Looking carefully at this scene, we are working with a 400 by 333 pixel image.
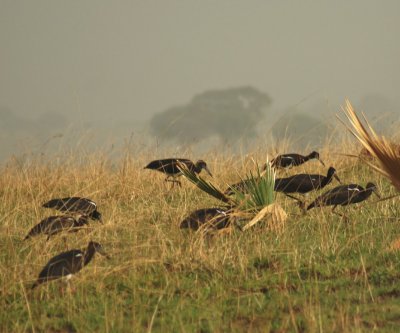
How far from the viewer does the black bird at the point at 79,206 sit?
8.90 metres

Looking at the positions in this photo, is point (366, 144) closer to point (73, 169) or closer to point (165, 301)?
point (165, 301)

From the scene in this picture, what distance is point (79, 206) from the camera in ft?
29.5

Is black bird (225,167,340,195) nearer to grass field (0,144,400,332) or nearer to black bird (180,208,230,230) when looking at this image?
grass field (0,144,400,332)

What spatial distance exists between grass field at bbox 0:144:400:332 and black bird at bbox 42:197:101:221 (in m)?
0.26

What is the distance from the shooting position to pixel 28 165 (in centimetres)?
1302

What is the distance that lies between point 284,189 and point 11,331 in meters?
4.14

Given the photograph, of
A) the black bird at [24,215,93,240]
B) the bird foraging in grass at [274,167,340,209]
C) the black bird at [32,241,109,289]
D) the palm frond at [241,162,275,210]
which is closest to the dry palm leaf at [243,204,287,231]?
the palm frond at [241,162,275,210]

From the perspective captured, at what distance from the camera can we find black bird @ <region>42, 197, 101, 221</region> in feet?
29.2

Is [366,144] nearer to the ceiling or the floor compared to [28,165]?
nearer to the ceiling

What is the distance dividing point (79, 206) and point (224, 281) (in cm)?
264

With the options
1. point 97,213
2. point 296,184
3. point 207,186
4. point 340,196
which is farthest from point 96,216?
point 340,196

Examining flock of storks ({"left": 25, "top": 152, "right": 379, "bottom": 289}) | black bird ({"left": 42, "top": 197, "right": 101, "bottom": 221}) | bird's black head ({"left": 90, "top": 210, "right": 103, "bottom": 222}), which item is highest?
flock of storks ({"left": 25, "top": 152, "right": 379, "bottom": 289})

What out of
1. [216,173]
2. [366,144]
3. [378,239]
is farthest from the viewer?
[216,173]

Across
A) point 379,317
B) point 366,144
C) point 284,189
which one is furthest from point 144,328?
point 284,189
